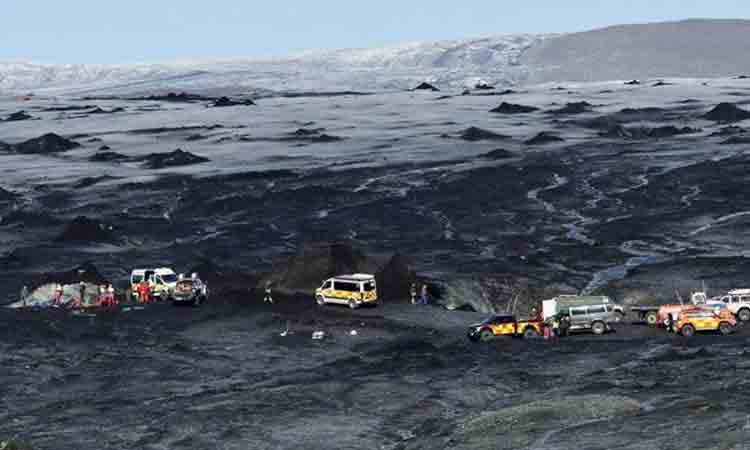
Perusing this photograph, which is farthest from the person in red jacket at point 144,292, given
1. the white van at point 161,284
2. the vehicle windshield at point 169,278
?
the vehicle windshield at point 169,278

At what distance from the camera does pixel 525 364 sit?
45.0 meters

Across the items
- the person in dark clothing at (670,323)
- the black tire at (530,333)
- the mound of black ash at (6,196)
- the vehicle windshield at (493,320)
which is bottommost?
the mound of black ash at (6,196)

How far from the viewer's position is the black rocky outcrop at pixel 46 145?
149250mm

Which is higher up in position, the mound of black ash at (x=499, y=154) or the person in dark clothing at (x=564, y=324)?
the person in dark clothing at (x=564, y=324)

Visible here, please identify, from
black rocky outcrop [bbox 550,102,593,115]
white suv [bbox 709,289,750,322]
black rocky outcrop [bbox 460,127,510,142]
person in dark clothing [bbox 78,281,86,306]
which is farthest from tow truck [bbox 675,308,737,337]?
black rocky outcrop [bbox 550,102,593,115]

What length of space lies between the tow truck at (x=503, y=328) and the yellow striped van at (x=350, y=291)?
705 centimetres

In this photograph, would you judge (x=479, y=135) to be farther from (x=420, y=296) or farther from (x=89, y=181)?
(x=420, y=296)

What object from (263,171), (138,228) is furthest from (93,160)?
(138,228)

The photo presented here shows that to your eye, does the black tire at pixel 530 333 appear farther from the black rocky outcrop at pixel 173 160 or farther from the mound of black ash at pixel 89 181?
the black rocky outcrop at pixel 173 160

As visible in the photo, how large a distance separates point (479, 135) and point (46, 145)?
45.2 m

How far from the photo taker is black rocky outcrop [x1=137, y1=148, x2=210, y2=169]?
130125 millimetres

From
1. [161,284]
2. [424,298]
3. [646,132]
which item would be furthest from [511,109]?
[161,284]

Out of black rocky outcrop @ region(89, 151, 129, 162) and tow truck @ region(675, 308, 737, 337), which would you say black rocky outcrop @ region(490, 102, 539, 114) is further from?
tow truck @ region(675, 308, 737, 337)

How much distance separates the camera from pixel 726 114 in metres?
155
